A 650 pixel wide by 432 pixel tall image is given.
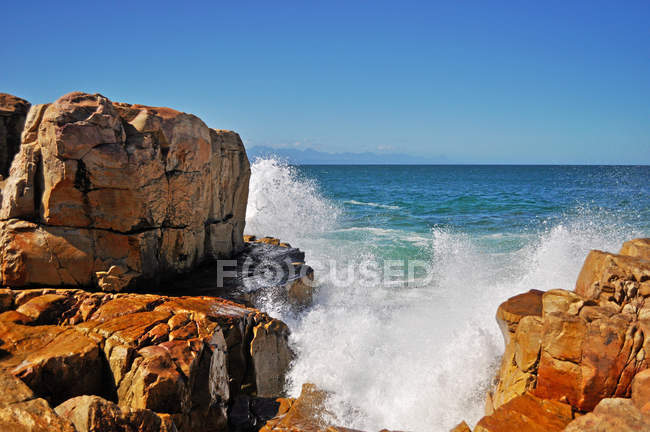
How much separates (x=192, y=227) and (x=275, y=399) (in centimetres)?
322

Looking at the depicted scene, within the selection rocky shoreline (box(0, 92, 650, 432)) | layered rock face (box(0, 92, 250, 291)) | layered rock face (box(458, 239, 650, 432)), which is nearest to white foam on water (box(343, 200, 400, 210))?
rocky shoreline (box(0, 92, 650, 432))

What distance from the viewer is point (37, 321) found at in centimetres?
427

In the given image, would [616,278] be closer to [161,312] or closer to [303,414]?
[303,414]

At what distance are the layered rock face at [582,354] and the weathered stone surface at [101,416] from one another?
2912mm

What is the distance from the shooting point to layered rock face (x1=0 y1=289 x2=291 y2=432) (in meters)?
3.37

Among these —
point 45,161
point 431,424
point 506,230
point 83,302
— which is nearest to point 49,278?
point 83,302

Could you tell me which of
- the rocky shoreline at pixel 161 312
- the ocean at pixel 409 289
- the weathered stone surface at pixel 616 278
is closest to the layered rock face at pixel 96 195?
the rocky shoreline at pixel 161 312

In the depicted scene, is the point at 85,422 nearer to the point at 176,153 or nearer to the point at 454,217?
the point at 176,153

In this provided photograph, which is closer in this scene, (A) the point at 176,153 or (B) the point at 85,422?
(B) the point at 85,422

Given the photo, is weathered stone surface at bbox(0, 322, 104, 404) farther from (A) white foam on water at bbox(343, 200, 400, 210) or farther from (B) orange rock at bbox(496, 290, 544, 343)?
(A) white foam on water at bbox(343, 200, 400, 210)

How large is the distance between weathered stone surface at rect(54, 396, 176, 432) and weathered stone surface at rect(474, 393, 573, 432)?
290 centimetres

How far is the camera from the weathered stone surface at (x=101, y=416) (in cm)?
273

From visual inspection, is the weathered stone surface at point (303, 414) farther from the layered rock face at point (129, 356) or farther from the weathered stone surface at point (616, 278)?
the weathered stone surface at point (616, 278)

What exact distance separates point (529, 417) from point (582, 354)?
800mm
